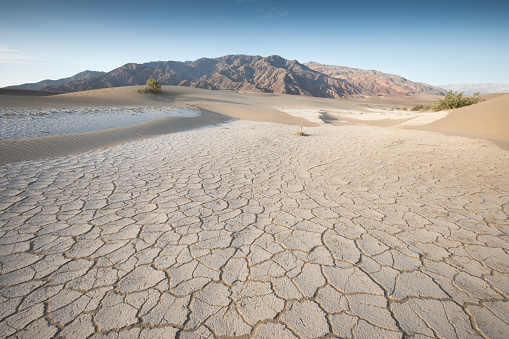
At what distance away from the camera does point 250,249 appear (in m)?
2.25

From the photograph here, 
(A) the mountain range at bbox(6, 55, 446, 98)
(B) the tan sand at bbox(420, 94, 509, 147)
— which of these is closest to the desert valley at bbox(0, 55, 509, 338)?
(B) the tan sand at bbox(420, 94, 509, 147)

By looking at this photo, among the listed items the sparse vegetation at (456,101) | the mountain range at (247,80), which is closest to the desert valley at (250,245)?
the sparse vegetation at (456,101)

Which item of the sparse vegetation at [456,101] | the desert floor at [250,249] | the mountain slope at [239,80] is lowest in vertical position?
the desert floor at [250,249]

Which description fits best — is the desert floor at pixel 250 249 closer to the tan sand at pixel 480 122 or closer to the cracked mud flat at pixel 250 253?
the cracked mud flat at pixel 250 253

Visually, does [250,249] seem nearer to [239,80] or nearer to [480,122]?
[480,122]

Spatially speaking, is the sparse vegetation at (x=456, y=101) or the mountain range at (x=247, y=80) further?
the mountain range at (x=247, y=80)

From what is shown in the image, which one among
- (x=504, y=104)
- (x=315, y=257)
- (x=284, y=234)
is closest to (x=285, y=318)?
(x=315, y=257)

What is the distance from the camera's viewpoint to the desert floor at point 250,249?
5.04 ft

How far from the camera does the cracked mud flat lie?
153 centimetres

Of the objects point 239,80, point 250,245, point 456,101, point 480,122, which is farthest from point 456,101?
point 239,80

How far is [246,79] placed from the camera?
11288cm

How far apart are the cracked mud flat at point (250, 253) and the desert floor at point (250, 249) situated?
0.04 feet

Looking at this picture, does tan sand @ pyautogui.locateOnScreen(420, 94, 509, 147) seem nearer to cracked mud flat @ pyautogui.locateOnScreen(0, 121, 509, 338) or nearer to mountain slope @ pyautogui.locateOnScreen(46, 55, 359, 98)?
cracked mud flat @ pyautogui.locateOnScreen(0, 121, 509, 338)

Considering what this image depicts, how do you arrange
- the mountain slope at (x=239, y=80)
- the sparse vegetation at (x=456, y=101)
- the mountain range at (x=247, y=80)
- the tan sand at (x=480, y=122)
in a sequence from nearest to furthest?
1. the tan sand at (x=480, y=122)
2. the sparse vegetation at (x=456, y=101)
3. the mountain slope at (x=239, y=80)
4. the mountain range at (x=247, y=80)
